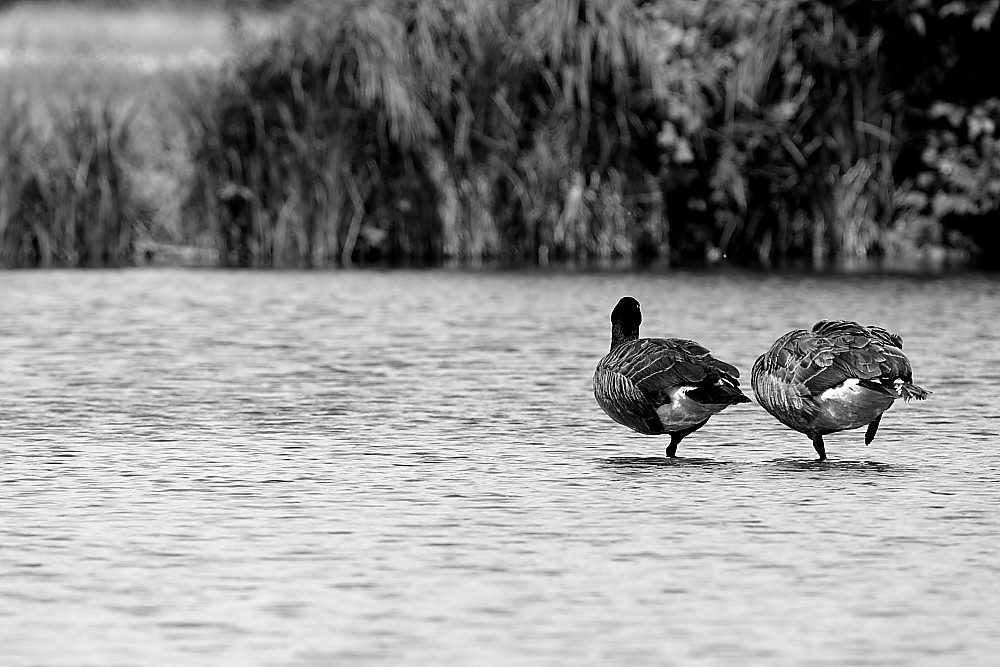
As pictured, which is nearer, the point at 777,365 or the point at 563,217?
the point at 777,365

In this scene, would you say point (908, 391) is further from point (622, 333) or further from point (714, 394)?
point (622, 333)

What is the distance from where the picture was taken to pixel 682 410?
8234 mm


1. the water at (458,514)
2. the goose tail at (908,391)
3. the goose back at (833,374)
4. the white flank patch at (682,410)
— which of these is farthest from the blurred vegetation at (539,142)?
the goose tail at (908,391)

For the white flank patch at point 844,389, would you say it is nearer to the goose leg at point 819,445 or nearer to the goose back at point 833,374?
the goose back at point 833,374

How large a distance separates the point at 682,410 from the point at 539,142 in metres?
14.6

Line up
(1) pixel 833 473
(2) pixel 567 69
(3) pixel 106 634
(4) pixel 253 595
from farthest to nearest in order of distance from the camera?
(2) pixel 567 69, (1) pixel 833 473, (4) pixel 253 595, (3) pixel 106 634

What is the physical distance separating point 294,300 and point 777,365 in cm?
917

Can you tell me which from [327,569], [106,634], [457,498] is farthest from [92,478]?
[106,634]

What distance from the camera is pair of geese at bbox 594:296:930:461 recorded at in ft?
26.6

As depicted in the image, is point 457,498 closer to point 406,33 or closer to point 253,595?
point 253,595

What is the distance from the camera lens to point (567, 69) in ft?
72.6

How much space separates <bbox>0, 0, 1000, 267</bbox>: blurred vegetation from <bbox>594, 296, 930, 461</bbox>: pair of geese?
13.4m

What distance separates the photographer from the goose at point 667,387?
8.18 m

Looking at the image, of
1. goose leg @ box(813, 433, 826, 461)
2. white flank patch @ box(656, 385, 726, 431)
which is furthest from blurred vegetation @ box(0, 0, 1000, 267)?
white flank patch @ box(656, 385, 726, 431)
